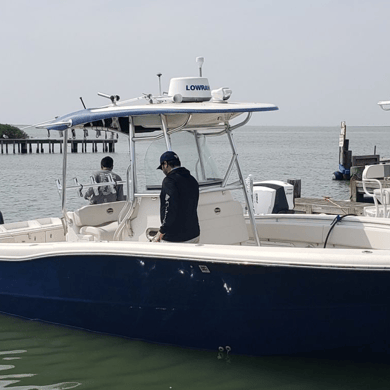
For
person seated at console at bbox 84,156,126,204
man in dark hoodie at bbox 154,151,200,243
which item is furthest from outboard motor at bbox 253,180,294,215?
man in dark hoodie at bbox 154,151,200,243

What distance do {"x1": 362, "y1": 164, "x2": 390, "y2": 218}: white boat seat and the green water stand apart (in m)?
4.20

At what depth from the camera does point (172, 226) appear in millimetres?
6660

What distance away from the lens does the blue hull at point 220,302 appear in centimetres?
589

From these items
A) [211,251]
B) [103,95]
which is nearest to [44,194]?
[103,95]

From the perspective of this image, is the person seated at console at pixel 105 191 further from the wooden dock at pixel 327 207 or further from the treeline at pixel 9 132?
the treeline at pixel 9 132

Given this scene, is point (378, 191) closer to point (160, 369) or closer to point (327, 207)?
point (327, 207)

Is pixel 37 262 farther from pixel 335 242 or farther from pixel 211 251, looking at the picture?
pixel 335 242

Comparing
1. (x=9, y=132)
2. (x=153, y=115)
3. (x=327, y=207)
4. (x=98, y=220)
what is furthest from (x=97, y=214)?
(x=9, y=132)

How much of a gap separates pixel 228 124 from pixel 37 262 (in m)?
2.53

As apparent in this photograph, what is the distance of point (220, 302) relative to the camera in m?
6.28

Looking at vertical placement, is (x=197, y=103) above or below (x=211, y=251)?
above

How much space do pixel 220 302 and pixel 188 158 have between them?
1.88 m

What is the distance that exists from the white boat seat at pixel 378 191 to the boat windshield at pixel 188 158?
10.7ft

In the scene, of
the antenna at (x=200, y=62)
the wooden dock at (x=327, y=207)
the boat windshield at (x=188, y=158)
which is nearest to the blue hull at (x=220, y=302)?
the boat windshield at (x=188, y=158)
